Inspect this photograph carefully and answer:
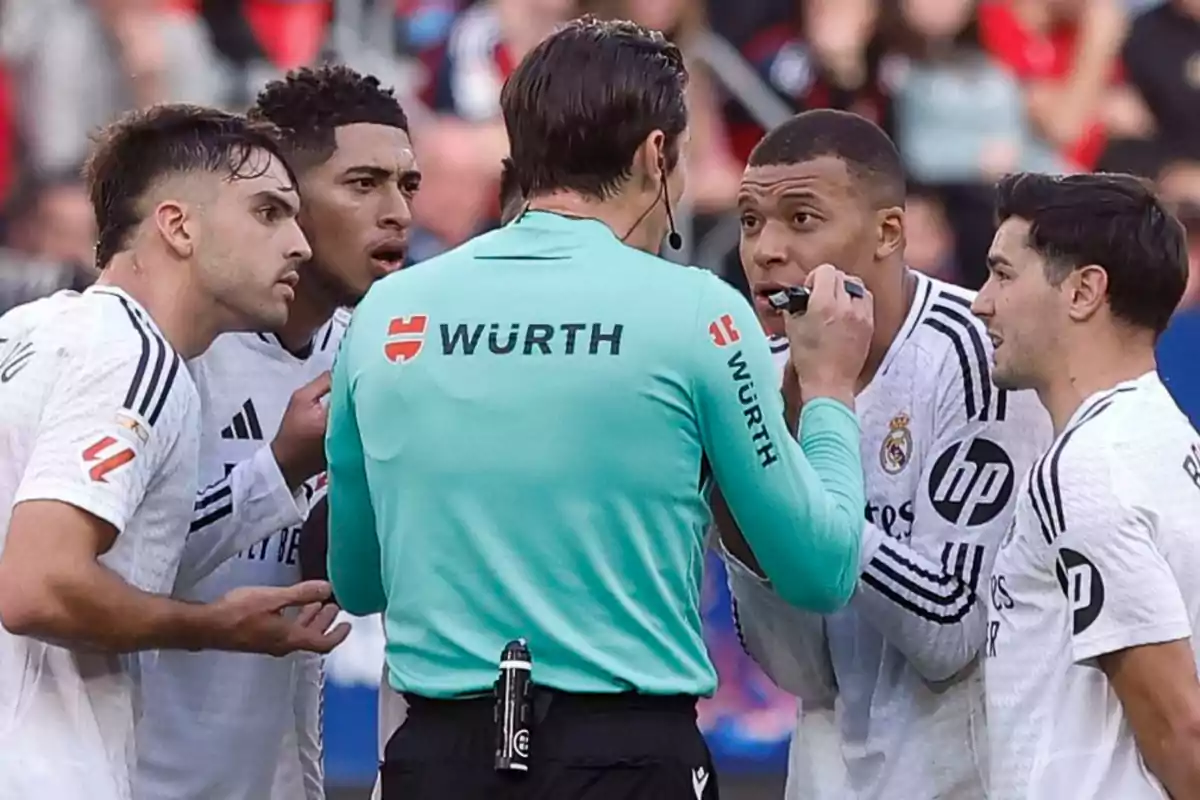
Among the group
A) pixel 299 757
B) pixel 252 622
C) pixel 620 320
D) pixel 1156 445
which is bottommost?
pixel 299 757

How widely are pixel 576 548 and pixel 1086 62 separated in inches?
Result: 250

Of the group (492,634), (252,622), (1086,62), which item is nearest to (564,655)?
(492,634)

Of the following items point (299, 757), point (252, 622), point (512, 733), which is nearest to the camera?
point (512, 733)

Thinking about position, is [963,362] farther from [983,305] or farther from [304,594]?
[304,594]

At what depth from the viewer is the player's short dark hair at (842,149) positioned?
4.48 metres

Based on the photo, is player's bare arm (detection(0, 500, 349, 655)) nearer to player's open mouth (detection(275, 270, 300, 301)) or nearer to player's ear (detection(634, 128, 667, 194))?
player's open mouth (detection(275, 270, 300, 301))

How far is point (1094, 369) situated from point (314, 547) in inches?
68.9

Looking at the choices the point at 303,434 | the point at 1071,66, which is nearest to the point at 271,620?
the point at 303,434

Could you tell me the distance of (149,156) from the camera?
4.08 m

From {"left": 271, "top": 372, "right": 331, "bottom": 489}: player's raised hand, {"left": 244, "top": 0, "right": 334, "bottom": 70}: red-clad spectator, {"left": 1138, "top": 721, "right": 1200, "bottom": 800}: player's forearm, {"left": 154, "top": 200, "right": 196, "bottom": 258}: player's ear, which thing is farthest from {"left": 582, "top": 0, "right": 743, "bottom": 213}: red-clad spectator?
{"left": 1138, "top": 721, "right": 1200, "bottom": 800}: player's forearm

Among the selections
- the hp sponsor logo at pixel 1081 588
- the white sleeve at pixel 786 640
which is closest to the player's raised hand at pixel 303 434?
the white sleeve at pixel 786 640

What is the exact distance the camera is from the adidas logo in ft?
15.0

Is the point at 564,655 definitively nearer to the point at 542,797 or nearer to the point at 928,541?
the point at 542,797

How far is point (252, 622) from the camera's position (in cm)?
386
